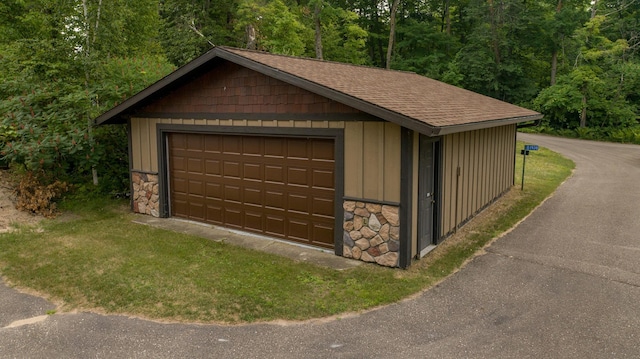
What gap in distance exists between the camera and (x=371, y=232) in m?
8.13

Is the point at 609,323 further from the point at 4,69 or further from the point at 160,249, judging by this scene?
the point at 4,69

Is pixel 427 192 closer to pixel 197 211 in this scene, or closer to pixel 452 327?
pixel 452 327

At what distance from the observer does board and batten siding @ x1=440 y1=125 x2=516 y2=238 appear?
941cm

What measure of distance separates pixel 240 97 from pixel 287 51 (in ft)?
57.3

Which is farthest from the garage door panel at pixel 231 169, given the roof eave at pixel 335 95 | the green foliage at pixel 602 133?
the green foliage at pixel 602 133

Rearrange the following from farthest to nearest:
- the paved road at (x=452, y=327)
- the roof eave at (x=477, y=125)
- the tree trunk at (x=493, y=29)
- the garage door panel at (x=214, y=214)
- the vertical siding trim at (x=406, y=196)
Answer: the tree trunk at (x=493, y=29)
the garage door panel at (x=214, y=214)
the vertical siding trim at (x=406, y=196)
the roof eave at (x=477, y=125)
the paved road at (x=452, y=327)

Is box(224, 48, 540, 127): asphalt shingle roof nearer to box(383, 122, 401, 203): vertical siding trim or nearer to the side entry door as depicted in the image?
box(383, 122, 401, 203): vertical siding trim

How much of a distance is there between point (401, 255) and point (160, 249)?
4471 mm

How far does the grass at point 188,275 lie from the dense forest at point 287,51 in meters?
2.88

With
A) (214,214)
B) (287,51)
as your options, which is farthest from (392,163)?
(287,51)

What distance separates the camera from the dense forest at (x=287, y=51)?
11836mm

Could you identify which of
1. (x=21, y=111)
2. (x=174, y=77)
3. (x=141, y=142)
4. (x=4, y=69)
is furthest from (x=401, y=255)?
(x=4, y=69)

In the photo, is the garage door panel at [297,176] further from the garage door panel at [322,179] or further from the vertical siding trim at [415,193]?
the vertical siding trim at [415,193]

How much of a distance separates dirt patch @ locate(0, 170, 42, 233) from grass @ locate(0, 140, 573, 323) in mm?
387
